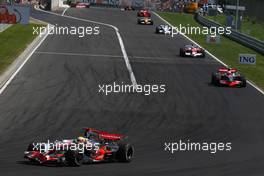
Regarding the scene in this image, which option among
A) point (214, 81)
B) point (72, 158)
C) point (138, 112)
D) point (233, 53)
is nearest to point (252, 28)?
point (233, 53)

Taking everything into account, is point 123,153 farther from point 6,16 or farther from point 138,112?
point 6,16

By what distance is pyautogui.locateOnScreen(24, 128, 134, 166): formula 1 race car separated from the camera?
1872 cm

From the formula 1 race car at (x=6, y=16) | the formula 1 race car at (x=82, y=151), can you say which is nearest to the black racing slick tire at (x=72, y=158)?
the formula 1 race car at (x=82, y=151)

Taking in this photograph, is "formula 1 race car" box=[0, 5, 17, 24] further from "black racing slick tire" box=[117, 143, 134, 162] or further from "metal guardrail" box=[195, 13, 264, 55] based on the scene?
"black racing slick tire" box=[117, 143, 134, 162]

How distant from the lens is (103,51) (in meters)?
53.7

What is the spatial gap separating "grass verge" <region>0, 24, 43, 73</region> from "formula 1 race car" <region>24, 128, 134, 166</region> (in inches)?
821

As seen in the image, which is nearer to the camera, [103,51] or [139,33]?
[103,51]

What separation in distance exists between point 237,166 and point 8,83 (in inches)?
732

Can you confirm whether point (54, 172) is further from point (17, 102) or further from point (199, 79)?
point (199, 79)

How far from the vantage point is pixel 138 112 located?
101ft

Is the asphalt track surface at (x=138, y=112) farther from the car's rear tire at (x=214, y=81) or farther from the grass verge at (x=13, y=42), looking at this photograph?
the grass verge at (x=13, y=42)

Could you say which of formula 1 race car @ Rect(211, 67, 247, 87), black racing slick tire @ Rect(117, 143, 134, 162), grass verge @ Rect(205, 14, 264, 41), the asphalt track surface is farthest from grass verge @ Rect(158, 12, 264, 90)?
black racing slick tire @ Rect(117, 143, 134, 162)

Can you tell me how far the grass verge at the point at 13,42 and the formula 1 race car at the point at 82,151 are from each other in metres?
20.8

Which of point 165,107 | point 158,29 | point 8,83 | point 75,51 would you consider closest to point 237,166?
point 165,107
